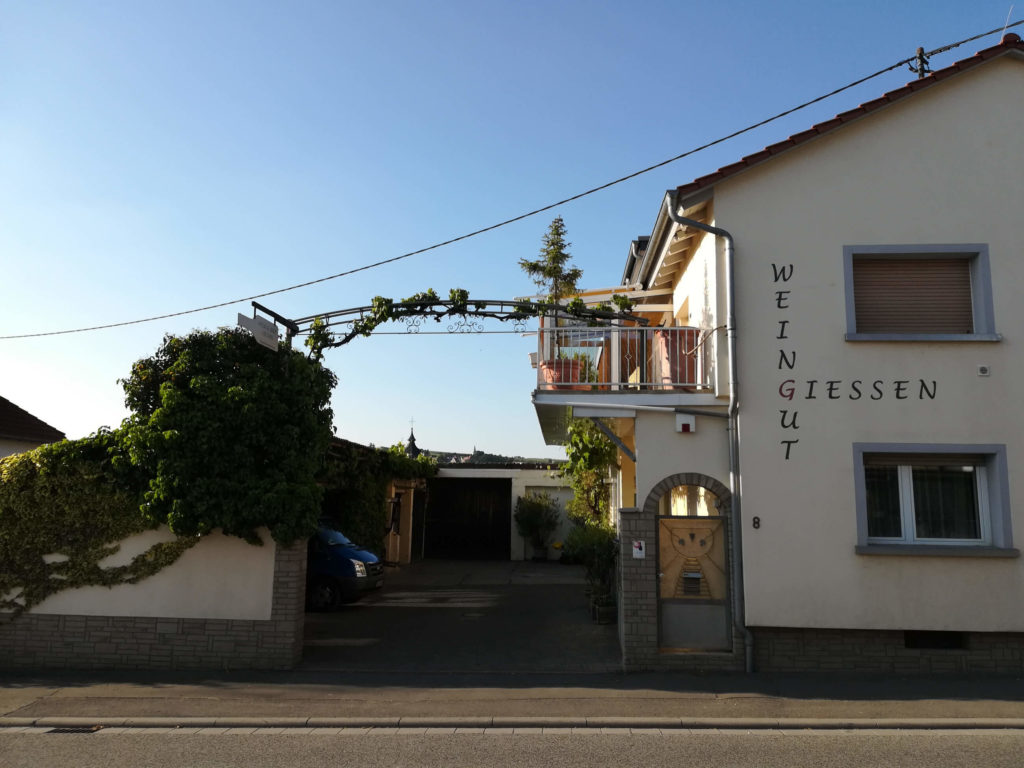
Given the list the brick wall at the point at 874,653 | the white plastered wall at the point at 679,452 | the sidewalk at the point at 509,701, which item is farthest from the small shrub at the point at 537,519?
the brick wall at the point at 874,653

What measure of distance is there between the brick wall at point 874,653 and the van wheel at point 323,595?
7.90m

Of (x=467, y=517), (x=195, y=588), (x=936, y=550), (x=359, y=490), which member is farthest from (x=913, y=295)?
(x=467, y=517)

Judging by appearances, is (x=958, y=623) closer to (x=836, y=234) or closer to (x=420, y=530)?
(x=836, y=234)

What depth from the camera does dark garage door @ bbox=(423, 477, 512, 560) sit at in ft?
84.2

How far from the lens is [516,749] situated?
260 inches

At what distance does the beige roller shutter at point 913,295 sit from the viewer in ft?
31.0

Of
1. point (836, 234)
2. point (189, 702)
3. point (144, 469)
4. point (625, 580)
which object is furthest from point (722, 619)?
point (144, 469)

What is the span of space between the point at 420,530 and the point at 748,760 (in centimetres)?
1990

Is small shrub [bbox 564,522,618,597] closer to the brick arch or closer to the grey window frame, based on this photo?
the brick arch

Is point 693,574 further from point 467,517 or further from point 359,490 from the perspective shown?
point 467,517

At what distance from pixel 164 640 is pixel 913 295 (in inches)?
404

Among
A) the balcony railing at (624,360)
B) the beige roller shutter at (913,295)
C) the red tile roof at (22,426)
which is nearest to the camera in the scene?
the beige roller shutter at (913,295)

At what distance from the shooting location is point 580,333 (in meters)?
10.6

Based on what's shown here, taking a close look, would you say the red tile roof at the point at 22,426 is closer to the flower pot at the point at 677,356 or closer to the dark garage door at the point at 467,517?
the dark garage door at the point at 467,517
